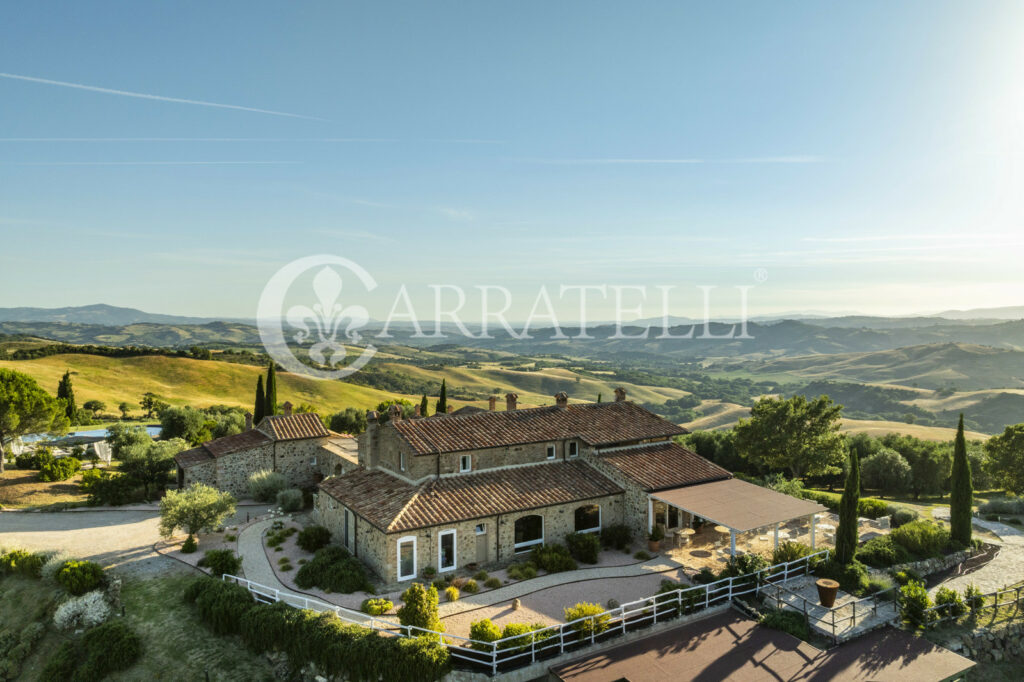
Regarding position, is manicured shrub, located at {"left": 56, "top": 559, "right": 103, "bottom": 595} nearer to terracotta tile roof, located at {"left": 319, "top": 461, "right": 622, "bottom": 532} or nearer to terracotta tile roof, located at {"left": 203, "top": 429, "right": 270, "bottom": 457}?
terracotta tile roof, located at {"left": 319, "top": 461, "right": 622, "bottom": 532}

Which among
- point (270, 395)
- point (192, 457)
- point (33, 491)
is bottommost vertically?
point (33, 491)

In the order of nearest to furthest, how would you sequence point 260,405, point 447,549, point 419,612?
point 419,612, point 447,549, point 260,405

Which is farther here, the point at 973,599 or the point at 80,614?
the point at 973,599

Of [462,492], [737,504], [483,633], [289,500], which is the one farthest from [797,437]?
[289,500]

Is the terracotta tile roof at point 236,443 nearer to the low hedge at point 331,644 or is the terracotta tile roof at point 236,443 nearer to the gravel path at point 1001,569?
the low hedge at point 331,644

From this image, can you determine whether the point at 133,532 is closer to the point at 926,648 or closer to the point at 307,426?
the point at 307,426

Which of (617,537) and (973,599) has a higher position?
(617,537)

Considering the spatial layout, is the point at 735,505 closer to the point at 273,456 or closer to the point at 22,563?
the point at 273,456
